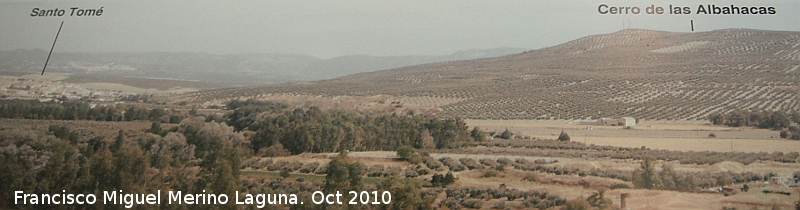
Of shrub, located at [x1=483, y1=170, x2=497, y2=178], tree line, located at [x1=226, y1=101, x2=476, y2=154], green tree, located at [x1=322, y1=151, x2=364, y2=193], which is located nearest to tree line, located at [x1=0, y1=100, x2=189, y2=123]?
tree line, located at [x1=226, y1=101, x2=476, y2=154]

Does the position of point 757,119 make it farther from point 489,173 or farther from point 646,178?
point 489,173

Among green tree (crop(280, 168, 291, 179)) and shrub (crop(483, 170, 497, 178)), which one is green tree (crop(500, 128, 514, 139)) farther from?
green tree (crop(280, 168, 291, 179))

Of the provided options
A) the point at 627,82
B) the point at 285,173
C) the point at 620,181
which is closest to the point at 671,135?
the point at 620,181

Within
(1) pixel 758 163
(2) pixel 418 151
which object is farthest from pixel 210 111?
(1) pixel 758 163

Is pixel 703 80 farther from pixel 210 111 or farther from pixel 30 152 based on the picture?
pixel 30 152

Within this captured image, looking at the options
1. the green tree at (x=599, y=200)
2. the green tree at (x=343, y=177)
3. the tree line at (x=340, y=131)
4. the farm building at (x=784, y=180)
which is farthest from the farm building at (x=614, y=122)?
the green tree at (x=343, y=177)

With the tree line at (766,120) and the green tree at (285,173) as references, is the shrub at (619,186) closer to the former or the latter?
the tree line at (766,120)
